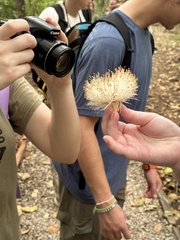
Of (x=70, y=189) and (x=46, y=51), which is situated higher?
(x=46, y=51)

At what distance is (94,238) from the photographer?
1.89 m

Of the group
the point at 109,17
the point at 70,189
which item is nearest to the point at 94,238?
the point at 70,189

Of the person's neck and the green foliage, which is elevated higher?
the person's neck

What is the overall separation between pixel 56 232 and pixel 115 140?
2.11 metres

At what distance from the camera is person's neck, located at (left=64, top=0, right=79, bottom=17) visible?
2565 millimetres

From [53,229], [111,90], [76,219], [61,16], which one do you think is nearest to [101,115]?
[111,90]

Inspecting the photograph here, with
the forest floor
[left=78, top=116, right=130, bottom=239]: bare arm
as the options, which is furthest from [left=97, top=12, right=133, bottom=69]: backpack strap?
the forest floor

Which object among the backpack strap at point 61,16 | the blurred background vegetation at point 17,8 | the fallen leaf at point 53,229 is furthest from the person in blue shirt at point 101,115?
the blurred background vegetation at point 17,8

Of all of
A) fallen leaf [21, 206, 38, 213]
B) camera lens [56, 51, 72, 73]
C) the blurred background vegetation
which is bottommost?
fallen leaf [21, 206, 38, 213]

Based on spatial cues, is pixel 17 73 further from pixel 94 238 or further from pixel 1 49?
pixel 94 238

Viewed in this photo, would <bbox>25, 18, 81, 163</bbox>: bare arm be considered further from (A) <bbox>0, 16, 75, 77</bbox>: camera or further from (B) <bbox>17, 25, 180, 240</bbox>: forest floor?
(B) <bbox>17, 25, 180, 240</bbox>: forest floor

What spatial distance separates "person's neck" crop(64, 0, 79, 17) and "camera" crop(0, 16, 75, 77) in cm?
163

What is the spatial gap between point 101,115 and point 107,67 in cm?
21

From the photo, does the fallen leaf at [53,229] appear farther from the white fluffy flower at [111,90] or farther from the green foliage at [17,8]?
the green foliage at [17,8]
